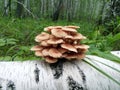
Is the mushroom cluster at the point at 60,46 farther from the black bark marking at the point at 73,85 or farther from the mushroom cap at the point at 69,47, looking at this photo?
the black bark marking at the point at 73,85

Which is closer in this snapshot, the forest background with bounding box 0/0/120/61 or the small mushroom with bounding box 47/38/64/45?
the small mushroom with bounding box 47/38/64/45

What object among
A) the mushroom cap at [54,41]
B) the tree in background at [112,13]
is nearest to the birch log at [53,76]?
the mushroom cap at [54,41]

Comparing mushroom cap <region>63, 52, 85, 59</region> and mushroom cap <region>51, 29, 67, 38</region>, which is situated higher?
mushroom cap <region>51, 29, 67, 38</region>

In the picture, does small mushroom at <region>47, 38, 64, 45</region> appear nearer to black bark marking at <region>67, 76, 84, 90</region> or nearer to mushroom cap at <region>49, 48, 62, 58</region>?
mushroom cap at <region>49, 48, 62, 58</region>

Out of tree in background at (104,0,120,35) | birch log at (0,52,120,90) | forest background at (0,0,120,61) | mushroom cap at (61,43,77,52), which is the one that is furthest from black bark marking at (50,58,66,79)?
tree in background at (104,0,120,35)

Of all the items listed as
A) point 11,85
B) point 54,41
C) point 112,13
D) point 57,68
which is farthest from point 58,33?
point 112,13

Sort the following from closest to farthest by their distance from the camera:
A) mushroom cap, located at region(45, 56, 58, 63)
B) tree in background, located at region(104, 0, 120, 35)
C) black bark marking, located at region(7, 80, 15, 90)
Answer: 1. black bark marking, located at region(7, 80, 15, 90)
2. mushroom cap, located at region(45, 56, 58, 63)
3. tree in background, located at region(104, 0, 120, 35)

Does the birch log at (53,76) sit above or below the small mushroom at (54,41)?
below

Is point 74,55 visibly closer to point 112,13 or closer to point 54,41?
point 54,41
